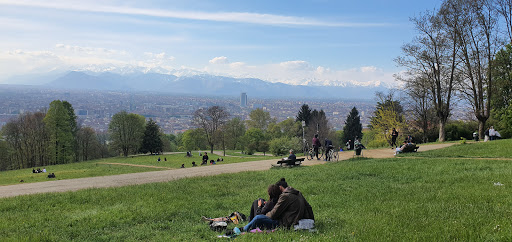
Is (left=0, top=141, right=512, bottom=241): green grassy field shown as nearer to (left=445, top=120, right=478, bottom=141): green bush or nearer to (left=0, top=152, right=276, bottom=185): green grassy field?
(left=0, top=152, right=276, bottom=185): green grassy field

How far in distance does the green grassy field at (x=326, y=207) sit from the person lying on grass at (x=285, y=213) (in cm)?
59

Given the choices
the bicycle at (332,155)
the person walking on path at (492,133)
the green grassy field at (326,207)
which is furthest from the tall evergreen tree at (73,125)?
the person walking on path at (492,133)

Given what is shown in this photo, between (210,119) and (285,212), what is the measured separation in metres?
69.1

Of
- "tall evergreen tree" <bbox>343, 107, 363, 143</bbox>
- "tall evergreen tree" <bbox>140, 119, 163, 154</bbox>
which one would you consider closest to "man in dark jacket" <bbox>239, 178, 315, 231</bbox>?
"tall evergreen tree" <bbox>140, 119, 163, 154</bbox>

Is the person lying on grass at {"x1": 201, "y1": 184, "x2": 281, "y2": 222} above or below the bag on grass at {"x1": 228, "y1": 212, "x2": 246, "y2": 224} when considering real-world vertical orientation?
above

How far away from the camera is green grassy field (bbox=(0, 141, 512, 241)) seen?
21.2ft

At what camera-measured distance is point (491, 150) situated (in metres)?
20.9

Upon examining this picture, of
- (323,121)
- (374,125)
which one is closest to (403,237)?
(374,125)

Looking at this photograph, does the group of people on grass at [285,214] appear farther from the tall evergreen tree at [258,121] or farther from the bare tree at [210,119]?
the tall evergreen tree at [258,121]

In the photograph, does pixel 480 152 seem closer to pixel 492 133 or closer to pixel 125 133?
pixel 492 133

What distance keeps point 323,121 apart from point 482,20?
48487mm

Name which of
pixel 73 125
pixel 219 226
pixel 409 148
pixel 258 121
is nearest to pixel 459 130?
pixel 409 148

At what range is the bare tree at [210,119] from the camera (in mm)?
73812

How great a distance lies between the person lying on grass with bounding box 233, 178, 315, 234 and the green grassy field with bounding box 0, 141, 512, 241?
585 millimetres
